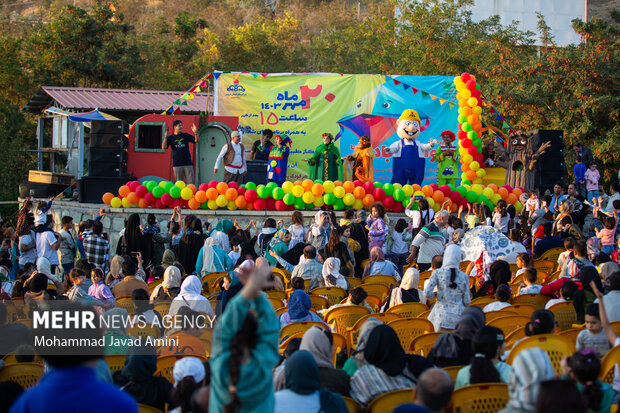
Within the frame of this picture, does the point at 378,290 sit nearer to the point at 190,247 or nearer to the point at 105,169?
the point at 190,247

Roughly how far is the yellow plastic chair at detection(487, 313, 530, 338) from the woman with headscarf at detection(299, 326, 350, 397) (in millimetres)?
1661

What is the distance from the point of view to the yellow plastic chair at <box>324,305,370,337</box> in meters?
6.06

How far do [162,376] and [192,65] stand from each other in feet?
95.2

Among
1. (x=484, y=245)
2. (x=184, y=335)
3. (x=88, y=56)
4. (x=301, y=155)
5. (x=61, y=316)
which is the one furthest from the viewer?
(x=88, y=56)

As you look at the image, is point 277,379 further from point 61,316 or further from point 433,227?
point 433,227

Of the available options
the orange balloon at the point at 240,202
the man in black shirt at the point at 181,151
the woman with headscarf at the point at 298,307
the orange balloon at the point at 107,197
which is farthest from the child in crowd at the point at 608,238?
the orange balloon at the point at 107,197

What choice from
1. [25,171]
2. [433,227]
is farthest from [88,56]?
[433,227]

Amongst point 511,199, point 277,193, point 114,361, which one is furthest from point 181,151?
point 114,361

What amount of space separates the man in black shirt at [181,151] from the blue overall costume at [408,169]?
4.26m

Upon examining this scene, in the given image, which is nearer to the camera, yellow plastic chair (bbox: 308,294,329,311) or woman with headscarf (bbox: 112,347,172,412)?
woman with headscarf (bbox: 112,347,172,412)

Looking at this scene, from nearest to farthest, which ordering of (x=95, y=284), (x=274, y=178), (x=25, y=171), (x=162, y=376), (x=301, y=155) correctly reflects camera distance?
1. (x=162, y=376)
2. (x=95, y=284)
3. (x=274, y=178)
4. (x=301, y=155)
5. (x=25, y=171)

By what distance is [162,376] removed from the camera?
4566mm

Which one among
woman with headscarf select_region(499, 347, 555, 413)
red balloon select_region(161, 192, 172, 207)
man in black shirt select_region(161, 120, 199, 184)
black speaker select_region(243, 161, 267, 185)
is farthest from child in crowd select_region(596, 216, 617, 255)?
man in black shirt select_region(161, 120, 199, 184)

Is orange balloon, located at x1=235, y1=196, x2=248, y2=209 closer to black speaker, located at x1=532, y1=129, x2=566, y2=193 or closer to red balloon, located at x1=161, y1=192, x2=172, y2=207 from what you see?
red balloon, located at x1=161, y1=192, x2=172, y2=207
